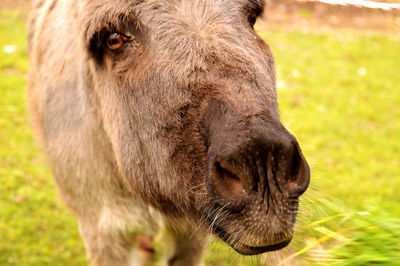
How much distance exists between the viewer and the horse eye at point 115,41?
2.77 metres

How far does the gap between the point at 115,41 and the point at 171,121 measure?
0.72m

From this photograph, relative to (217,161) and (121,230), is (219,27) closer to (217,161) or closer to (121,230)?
(217,161)

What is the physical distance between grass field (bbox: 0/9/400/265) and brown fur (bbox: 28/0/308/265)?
19.5 inches

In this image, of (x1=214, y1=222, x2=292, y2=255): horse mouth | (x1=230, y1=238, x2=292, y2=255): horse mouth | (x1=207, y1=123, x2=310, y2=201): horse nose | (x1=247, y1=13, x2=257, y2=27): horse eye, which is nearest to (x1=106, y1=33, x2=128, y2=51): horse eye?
(x1=247, y1=13, x2=257, y2=27): horse eye

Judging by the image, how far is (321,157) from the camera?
280 inches

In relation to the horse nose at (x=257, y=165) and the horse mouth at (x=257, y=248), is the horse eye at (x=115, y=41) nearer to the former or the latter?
the horse nose at (x=257, y=165)

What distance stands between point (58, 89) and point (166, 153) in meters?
1.82

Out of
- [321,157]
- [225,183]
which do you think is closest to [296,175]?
[225,183]

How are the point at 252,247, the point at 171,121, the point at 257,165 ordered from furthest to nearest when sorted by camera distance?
the point at 171,121 < the point at 252,247 < the point at 257,165

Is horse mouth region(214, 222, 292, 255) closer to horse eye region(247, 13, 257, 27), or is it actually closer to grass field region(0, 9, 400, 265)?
grass field region(0, 9, 400, 265)

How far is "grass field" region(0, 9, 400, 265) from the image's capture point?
280 centimetres

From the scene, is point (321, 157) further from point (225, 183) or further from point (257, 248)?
point (225, 183)

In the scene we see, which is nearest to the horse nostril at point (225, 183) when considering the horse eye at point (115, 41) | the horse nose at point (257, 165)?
the horse nose at point (257, 165)

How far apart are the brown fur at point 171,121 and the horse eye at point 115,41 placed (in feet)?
0.13
